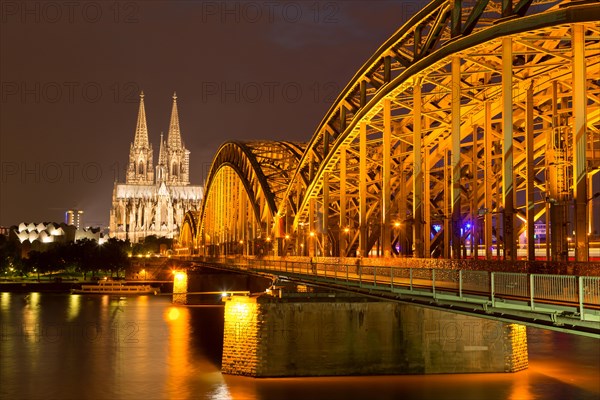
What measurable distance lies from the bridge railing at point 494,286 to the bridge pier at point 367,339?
414 centimetres

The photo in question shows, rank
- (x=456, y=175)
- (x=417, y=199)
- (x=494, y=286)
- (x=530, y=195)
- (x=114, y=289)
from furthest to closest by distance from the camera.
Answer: (x=114, y=289), (x=417, y=199), (x=456, y=175), (x=530, y=195), (x=494, y=286)

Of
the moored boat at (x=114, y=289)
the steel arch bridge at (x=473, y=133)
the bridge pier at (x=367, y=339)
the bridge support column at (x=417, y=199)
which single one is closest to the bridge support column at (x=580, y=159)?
the steel arch bridge at (x=473, y=133)

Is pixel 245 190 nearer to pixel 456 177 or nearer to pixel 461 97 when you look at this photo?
pixel 461 97

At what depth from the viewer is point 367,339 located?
44031 mm

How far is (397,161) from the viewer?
203ft

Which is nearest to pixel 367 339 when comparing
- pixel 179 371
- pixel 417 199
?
pixel 417 199

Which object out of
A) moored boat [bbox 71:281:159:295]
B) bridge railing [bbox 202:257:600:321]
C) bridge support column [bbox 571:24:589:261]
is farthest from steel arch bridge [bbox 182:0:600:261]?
moored boat [bbox 71:281:159:295]

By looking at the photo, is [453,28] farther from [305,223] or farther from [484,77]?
[305,223]

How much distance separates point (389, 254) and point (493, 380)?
7.66m

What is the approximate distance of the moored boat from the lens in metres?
141

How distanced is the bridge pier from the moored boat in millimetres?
100813

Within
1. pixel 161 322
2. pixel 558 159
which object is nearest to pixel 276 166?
pixel 161 322

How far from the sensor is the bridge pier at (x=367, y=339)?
4350cm

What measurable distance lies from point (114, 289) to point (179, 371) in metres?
91.3
